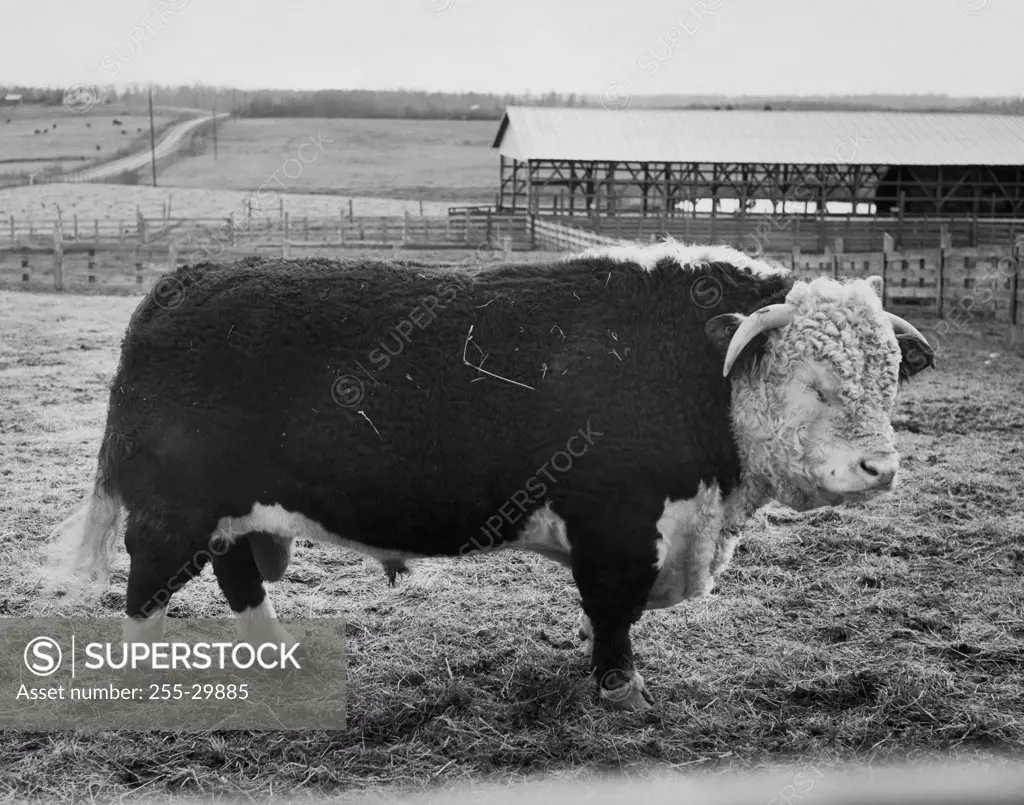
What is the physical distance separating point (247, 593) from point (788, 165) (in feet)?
102

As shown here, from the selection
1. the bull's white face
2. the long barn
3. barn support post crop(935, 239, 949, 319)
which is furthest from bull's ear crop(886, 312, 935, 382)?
the long barn

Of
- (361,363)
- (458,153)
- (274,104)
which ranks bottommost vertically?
(361,363)

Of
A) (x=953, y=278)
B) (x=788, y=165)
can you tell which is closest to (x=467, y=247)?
(x=788, y=165)

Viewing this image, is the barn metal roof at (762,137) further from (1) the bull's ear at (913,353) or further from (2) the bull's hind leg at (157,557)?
(2) the bull's hind leg at (157,557)

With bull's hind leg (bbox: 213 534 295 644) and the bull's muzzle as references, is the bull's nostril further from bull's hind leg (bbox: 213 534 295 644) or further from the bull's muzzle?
bull's hind leg (bbox: 213 534 295 644)

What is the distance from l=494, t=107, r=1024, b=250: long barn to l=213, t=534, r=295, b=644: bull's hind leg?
2607cm

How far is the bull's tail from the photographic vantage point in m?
3.98

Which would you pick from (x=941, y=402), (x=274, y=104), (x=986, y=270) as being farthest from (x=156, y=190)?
→ (x=941, y=402)

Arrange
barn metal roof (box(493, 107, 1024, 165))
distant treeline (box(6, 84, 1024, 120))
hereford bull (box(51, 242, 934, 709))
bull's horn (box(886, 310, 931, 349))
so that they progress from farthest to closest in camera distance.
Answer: distant treeline (box(6, 84, 1024, 120)) < barn metal roof (box(493, 107, 1024, 165)) < bull's horn (box(886, 310, 931, 349)) < hereford bull (box(51, 242, 934, 709))

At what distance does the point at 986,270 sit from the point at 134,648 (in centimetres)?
1355

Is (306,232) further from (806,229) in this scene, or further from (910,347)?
(910,347)

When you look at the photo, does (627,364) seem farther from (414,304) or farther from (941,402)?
(941,402)

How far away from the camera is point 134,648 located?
390 cm

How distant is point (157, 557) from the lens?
3.71 metres
